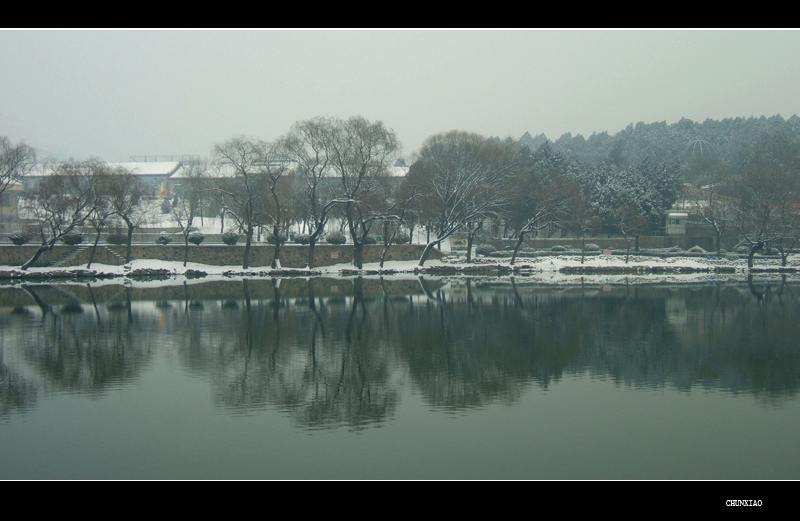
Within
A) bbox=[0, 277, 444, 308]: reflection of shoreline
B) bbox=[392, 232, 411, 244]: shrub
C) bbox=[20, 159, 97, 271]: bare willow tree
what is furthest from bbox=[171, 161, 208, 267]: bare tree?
bbox=[392, 232, 411, 244]: shrub

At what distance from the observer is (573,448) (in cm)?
1055

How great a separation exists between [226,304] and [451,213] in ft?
71.8

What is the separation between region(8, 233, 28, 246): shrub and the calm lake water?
20.3 m

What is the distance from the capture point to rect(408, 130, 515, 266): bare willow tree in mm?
46031

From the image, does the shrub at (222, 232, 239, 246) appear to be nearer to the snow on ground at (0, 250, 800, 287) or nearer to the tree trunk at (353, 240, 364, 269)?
the snow on ground at (0, 250, 800, 287)

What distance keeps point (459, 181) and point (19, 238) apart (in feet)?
89.3

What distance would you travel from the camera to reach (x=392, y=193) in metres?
48.4

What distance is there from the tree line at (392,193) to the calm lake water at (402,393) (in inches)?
733

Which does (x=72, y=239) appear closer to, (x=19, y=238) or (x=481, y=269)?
(x=19, y=238)

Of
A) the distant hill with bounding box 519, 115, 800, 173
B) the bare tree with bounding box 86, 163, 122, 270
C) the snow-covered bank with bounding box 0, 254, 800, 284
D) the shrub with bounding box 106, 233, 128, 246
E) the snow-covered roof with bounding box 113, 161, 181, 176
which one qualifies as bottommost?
the snow-covered bank with bounding box 0, 254, 800, 284

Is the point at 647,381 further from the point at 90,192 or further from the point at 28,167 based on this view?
the point at 28,167

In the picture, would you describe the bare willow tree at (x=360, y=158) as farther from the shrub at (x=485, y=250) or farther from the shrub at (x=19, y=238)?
the shrub at (x=19, y=238)

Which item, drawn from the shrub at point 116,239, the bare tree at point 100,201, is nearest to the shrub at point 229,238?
the shrub at point 116,239

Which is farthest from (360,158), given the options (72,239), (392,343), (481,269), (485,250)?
(392,343)
